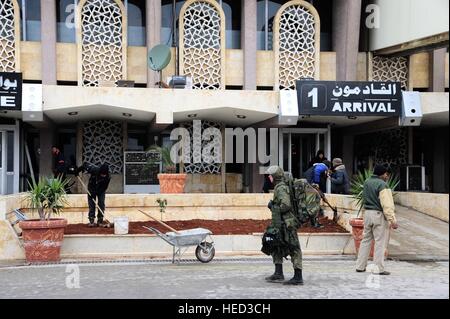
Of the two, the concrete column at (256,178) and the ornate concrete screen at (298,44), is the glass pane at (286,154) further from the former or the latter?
the ornate concrete screen at (298,44)

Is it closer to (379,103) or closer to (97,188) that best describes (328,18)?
(379,103)

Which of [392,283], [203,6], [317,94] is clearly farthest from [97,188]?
[203,6]

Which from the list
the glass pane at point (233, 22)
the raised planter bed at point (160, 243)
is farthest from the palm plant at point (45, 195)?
the glass pane at point (233, 22)

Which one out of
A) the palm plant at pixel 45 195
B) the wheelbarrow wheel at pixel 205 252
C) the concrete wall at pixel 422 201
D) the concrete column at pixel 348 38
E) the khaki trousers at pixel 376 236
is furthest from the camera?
the concrete column at pixel 348 38

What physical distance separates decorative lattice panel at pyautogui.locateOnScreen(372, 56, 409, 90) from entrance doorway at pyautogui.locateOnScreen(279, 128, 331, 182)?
3.09 m

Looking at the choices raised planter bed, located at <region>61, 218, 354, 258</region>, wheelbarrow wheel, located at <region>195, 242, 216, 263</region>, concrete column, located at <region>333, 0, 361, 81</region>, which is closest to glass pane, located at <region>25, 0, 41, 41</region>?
raised planter bed, located at <region>61, 218, 354, 258</region>

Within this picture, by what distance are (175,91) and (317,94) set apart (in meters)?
4.20

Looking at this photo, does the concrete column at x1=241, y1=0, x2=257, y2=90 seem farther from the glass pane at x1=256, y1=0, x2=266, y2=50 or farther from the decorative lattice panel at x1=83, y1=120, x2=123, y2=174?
the decorative lattice panel at x1=83, y1=120, x2=123, y2=174

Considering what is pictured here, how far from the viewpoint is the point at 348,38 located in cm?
2095

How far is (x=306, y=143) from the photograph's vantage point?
2180 centimetres

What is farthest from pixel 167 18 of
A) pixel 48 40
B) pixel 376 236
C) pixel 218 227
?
pixel 376 236

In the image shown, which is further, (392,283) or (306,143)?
(306,143)

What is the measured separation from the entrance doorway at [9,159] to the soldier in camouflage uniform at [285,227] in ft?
44.4

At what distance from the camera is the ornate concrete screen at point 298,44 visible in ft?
70.5
